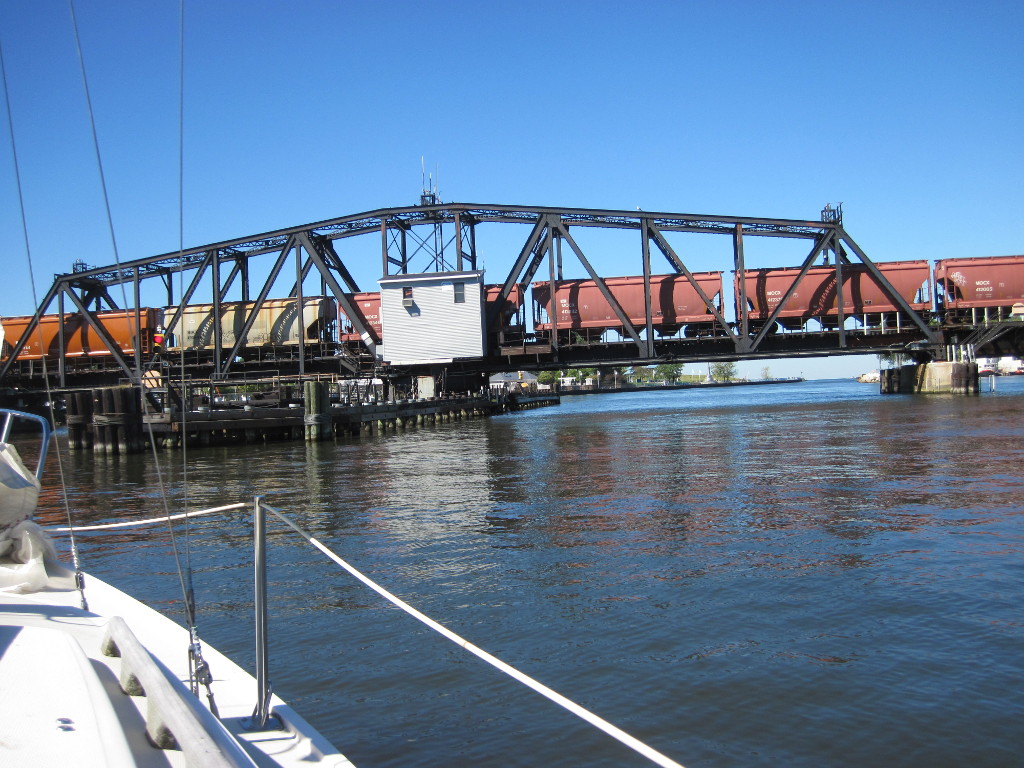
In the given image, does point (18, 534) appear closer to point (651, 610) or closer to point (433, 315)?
point (651, 610)

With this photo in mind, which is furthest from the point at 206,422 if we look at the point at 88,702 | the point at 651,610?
the point at 88,702

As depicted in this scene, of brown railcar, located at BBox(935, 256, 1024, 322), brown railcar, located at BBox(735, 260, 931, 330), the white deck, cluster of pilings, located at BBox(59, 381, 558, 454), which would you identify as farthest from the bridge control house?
the white deck

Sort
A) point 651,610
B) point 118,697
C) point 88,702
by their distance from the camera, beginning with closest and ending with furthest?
point 88,702
point 118,697
point 651,610

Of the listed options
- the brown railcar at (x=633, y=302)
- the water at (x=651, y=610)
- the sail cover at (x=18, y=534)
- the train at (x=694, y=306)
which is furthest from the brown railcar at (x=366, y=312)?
the sail cover at (x=18, y=534)

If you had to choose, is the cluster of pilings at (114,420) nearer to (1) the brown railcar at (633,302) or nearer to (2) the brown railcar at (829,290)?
(1) the brown railcar at (633,302)

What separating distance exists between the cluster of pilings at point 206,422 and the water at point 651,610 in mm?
14902

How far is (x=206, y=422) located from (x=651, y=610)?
28.4 meters

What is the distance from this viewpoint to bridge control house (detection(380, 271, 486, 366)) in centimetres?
4469

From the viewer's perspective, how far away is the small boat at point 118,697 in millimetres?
2547

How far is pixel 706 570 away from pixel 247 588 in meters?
4.86

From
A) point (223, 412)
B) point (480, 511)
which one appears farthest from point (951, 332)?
point (480, 511)

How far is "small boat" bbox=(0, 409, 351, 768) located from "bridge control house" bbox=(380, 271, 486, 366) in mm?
39862

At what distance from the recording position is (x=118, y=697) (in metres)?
3.16

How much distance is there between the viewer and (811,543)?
9.79 m
